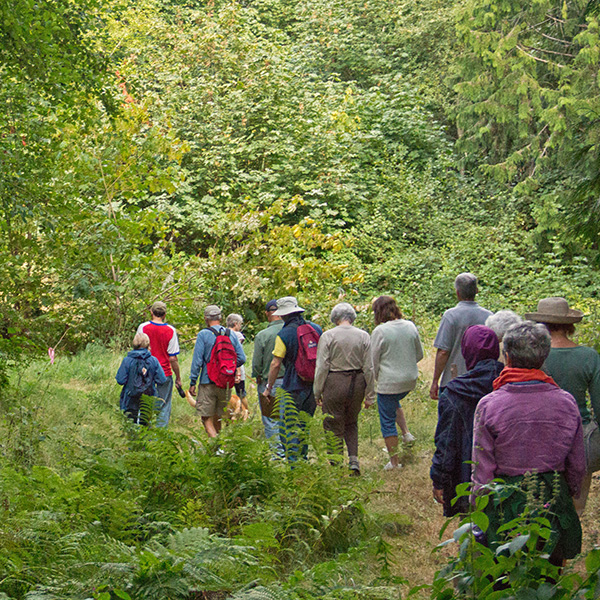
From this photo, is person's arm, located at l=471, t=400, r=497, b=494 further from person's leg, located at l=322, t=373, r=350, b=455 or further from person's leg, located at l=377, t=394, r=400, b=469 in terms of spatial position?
person's leg, located at l=377, t=394, r=400, b=469

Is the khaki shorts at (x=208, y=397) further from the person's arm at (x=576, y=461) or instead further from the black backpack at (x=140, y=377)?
the person's arm at (x=576, y=461)

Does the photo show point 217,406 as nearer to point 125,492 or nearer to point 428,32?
point 125,492

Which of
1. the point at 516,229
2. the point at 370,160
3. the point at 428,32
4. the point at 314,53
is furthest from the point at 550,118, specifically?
the point at 314,53

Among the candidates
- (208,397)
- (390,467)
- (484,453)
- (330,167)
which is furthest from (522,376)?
(330,167)

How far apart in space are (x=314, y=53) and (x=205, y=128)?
706 centimetres

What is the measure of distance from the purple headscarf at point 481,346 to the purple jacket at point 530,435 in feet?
4.06

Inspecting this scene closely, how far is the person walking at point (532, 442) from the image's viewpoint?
12.2ft

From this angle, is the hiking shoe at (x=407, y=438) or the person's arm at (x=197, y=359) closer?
the person's arm at (x=197, y=359)

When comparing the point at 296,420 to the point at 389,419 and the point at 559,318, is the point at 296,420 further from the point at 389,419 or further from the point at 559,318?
the point at 559,318

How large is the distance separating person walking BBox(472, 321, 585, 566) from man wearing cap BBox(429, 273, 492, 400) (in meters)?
3.31

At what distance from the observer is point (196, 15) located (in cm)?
2456

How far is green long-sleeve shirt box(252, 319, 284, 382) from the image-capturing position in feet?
28.6

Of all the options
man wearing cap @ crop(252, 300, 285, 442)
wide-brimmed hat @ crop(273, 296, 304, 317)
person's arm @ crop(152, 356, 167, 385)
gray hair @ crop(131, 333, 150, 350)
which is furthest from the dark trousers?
gray hair @ crop(131, 333, 150, 350)

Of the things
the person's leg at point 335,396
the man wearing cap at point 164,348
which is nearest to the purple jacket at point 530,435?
the person's leg at point 335,396
